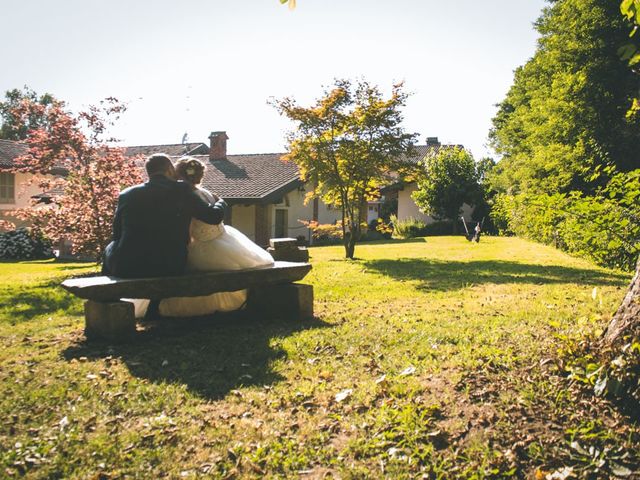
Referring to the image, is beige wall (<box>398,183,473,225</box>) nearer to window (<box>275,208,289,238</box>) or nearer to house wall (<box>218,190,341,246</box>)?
house wall (<box>218,190,341,246</box>)

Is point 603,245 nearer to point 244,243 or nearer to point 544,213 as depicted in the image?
point 544,213

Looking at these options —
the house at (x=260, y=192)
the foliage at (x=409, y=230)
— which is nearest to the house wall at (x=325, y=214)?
the house at (x=260, y=192)

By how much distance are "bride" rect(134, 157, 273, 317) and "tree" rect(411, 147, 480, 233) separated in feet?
92.7

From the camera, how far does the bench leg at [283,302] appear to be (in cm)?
616

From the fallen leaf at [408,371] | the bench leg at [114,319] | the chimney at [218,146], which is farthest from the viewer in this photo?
the chimney at [218,146]

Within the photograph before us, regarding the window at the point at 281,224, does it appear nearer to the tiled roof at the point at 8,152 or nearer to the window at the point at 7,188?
the tiled roof at the point at 8,152

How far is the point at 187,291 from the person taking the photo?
17.5 feet

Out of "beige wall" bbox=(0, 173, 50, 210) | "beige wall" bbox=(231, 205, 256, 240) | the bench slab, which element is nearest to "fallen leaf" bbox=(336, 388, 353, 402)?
the bench slab

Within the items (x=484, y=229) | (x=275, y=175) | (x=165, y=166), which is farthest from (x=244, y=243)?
(x=484, y=229)

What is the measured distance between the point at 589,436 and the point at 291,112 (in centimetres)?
1397

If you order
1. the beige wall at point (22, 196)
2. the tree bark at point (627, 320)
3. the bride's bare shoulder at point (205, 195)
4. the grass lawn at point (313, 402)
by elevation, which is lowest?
the grass lawn at point (313, 402)

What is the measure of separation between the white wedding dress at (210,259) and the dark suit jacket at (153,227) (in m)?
0.28

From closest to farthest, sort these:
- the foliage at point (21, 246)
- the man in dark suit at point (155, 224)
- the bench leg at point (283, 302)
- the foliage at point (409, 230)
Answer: the man in dark suit at point (155, 224), the bench leg at point (283, 302), the foliage at point (21, 246), the foliage at point (409, 230)

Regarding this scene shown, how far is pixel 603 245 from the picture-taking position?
5383 mm
